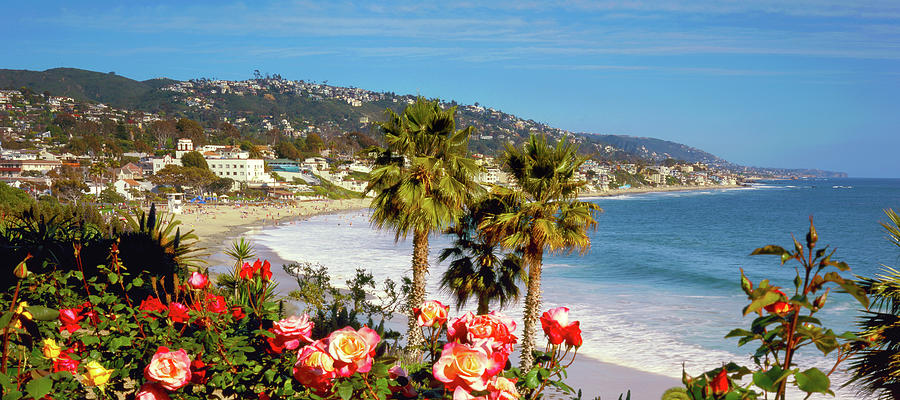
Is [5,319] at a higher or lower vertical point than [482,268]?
higher

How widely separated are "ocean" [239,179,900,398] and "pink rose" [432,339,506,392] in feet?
4.13

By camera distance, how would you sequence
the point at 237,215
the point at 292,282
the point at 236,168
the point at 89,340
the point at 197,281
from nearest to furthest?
the point at 89,340
the point at 197,281
the point at 292,282
the point at 237,215
the point at 236,168

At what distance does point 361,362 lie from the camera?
1606mm

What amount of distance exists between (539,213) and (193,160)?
8881cm

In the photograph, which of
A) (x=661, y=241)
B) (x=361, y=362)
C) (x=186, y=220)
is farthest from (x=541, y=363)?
→ (x=186, y=220)

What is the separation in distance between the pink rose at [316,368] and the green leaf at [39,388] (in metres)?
0.68

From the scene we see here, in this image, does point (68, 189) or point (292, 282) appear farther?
point (68, 189)

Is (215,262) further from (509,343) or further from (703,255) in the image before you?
(703,255)

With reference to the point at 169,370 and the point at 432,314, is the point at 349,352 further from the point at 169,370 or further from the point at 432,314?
the point at 169,370

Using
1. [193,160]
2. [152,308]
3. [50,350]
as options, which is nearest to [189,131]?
[193,160]

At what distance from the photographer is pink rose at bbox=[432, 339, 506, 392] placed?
149 centimetres

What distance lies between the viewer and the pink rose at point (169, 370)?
181 centimetres

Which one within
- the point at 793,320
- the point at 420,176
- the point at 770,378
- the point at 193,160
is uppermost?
the point at 193,160

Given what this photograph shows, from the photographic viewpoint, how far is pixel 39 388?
61.9 inches
